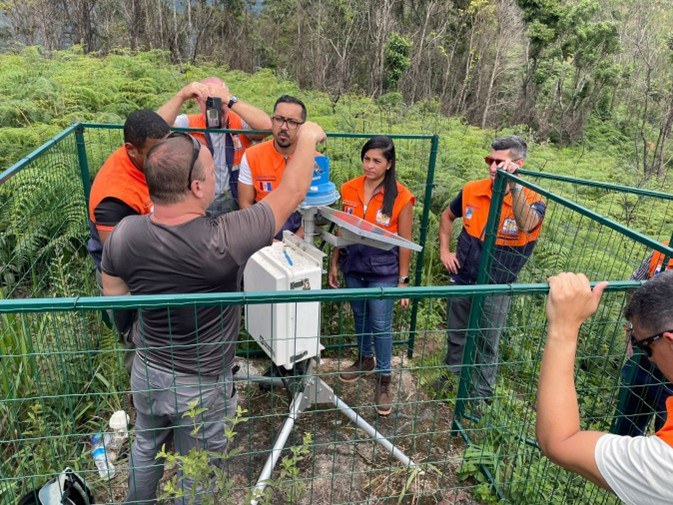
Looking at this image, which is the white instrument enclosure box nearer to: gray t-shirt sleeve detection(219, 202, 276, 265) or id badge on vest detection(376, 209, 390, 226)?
gray t-shirt sleeve detection(219, 202, 276, 265)

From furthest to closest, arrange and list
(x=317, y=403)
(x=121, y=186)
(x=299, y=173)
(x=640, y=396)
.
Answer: (x=317, y=403)
(x=121, y=186)
(x=640, y=396)
(x=299, y=173)

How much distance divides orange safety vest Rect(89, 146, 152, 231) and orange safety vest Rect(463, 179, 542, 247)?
91.5 inches

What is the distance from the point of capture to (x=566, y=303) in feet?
5.09

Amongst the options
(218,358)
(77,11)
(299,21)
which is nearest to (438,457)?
(218,358)

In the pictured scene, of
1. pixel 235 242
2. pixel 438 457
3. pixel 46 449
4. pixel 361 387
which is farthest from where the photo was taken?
pixel 361 387

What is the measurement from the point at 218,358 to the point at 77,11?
56.0 feet

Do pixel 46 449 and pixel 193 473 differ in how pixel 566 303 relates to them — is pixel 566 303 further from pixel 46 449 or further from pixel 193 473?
pixel 46 449

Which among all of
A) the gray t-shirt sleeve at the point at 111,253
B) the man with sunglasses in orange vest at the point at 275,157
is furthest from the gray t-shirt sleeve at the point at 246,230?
the man with sunglasses in orange vest at the point at 275,157

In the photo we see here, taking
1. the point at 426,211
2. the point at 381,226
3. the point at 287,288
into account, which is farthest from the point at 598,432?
the point at 426,211

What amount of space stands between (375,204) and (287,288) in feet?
4.34

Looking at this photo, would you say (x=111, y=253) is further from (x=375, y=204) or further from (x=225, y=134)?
(x=225, y=134)

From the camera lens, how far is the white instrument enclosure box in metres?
2.67

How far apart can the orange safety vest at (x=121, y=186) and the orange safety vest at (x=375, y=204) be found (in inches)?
60.4

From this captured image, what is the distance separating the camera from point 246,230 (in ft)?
6.45
